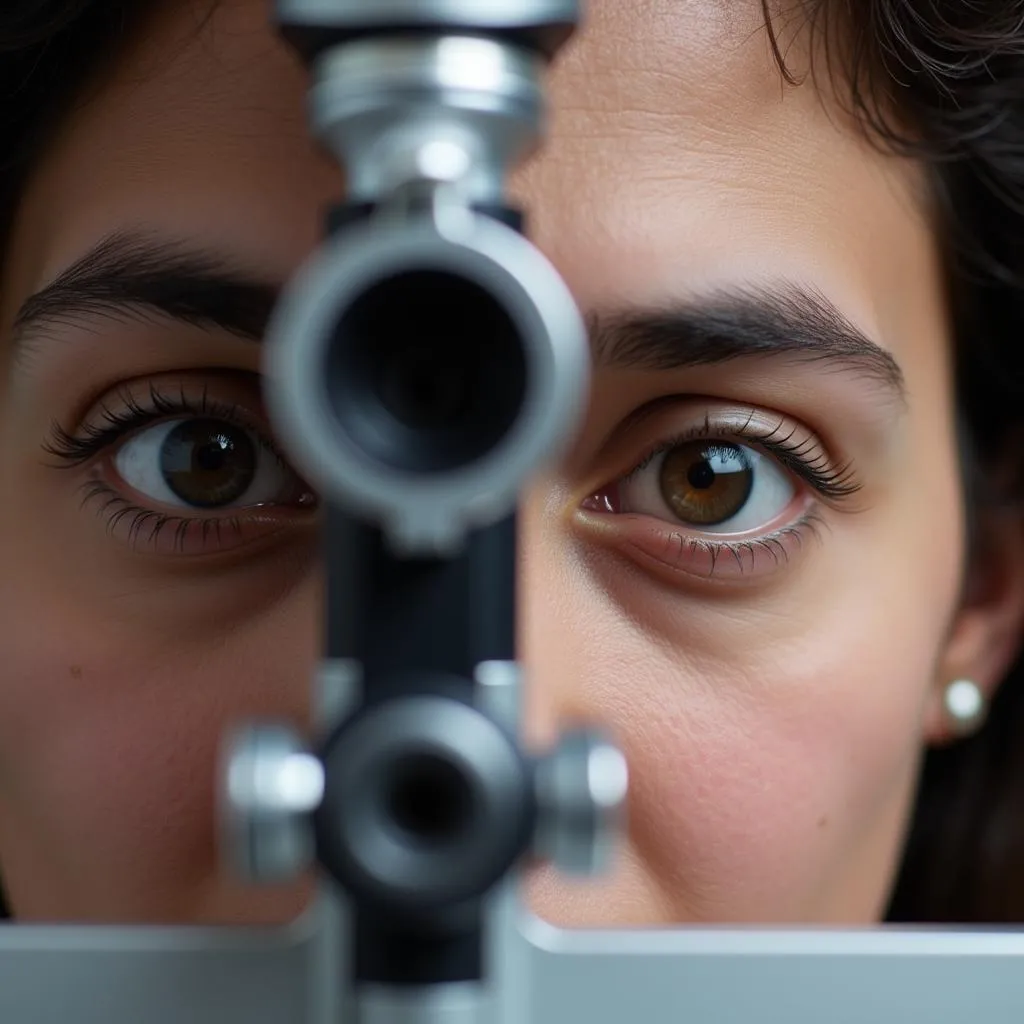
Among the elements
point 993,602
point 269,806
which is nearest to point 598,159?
point 269,806

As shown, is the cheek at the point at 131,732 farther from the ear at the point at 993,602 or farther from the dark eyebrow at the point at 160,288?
the ear at the point at 993,602

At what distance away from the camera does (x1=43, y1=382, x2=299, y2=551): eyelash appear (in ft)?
2.55

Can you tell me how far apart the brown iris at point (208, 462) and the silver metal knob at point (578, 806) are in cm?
42

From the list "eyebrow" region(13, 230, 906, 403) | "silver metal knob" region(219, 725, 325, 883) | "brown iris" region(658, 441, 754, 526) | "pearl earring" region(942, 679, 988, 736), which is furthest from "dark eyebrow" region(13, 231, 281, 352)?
"pearl earring" region(942, 679, 988, 736)

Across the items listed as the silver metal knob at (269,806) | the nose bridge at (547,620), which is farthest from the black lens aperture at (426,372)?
the nose bridge at (547,620)

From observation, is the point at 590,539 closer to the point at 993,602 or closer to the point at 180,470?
the point at 180,470

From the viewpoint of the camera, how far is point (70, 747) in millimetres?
764

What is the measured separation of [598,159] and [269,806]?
42cm

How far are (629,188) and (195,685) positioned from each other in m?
0.34

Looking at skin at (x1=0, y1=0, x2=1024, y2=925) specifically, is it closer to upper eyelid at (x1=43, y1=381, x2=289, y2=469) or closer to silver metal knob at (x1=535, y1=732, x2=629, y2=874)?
upper eyelid at (x1=43, y1=381, x2=289, y2=469)

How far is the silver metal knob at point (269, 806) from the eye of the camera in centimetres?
39

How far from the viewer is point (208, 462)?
2.61 feet

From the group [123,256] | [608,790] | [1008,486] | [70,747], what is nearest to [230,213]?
[123,256]

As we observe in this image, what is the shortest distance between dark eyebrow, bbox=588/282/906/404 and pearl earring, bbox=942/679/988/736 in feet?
1.12
